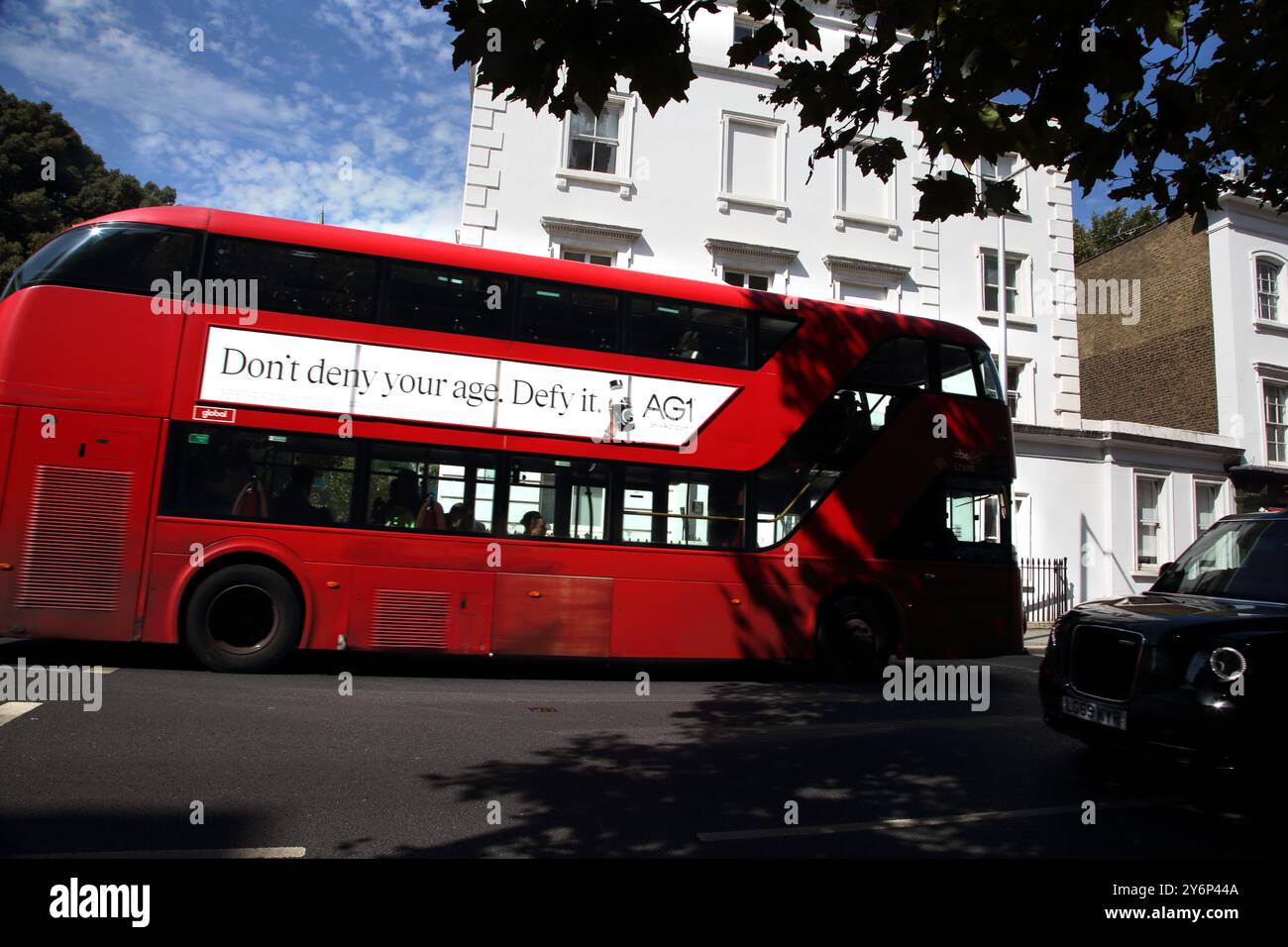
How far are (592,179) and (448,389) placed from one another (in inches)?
413

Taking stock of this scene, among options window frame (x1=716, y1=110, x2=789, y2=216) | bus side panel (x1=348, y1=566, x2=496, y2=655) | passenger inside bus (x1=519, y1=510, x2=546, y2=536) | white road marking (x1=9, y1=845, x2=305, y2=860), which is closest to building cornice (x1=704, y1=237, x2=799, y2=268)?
window frame (x1=716, y1=110, x2=789, y2=216)

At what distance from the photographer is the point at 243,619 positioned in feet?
26.5

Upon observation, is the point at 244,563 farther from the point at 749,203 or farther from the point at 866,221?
the point at 866,221

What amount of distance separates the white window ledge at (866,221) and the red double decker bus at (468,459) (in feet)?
31.1

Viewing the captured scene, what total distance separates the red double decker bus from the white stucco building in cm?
844

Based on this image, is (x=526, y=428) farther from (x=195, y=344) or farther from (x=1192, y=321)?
(x=1192, y=321)

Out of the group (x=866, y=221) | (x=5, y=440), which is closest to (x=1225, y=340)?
(x=866, y=221)

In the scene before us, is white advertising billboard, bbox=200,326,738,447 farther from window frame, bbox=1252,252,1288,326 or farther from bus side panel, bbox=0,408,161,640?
window frame, bbox=1252,252,1288,326

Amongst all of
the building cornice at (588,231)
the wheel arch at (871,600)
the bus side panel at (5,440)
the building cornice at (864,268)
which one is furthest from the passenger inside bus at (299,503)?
the building cornice at (864,268)

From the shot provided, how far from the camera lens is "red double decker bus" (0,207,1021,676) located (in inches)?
299

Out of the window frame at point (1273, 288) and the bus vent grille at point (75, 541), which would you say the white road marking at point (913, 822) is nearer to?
the bus vent grille at point (75, 541)

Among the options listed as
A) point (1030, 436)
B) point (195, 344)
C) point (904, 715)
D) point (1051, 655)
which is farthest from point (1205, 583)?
point (1030, 436)

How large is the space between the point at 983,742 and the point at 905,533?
3.53 m

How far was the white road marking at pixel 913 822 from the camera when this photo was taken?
4129 millimetres
